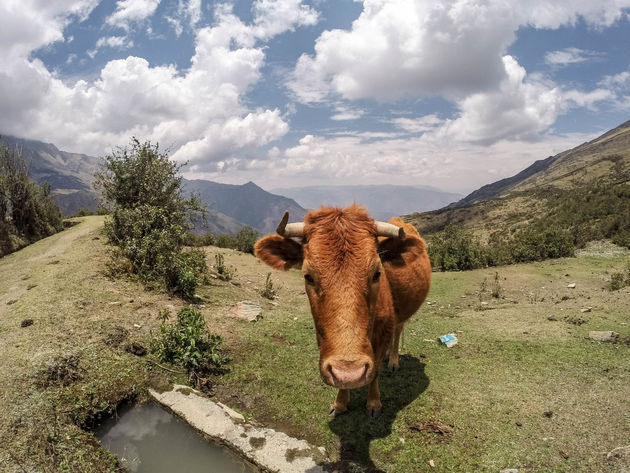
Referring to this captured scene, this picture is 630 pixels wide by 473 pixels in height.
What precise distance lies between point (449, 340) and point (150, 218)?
11.6 m

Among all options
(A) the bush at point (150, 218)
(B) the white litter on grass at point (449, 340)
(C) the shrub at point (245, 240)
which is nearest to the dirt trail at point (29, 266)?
(A) the bush at point (150, 218)

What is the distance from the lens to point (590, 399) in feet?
17.8

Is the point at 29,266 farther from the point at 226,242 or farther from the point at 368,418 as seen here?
the point at 226,242

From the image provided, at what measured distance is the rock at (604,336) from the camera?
24.3 feet

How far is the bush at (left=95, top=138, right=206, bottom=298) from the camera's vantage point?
35.8ft

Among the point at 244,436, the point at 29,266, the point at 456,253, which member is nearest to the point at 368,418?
the point at 244,436

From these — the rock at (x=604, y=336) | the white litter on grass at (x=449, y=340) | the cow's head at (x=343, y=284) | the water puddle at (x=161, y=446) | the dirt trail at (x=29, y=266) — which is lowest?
the water puddle at (x=161, y=446)

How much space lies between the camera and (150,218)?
42.5 ft

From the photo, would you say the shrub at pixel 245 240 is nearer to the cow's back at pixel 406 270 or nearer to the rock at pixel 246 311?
the rock at pixel 246 311

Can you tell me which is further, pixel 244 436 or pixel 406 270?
pixel 406 270

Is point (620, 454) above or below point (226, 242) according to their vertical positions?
below

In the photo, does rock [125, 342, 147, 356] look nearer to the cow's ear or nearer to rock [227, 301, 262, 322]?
rock [227, 301, 262, 322]

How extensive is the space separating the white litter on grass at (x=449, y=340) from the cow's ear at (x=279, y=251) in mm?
5781

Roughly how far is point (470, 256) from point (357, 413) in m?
16.7
